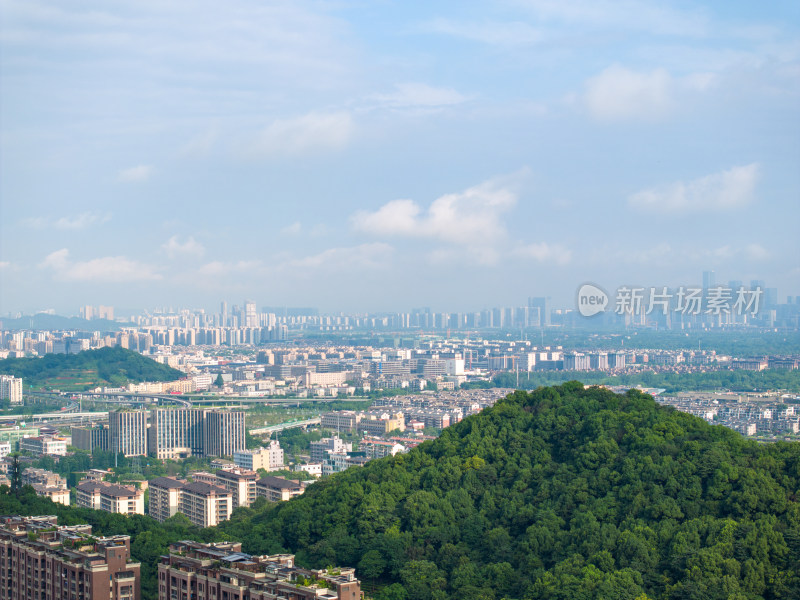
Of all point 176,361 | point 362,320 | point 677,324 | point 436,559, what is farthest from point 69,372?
point 362,320

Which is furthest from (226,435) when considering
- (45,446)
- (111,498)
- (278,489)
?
(278,489)

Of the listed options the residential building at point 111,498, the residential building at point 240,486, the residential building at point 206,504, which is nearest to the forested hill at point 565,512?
the residential building at point 206,504

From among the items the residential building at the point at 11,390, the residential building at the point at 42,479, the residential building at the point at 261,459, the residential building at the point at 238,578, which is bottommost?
the residential building at the point at 261,459

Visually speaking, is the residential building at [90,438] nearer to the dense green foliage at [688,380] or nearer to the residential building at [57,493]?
the residential building at [57,493]

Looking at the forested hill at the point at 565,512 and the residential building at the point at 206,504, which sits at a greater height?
the forested hill at the point at 565,512

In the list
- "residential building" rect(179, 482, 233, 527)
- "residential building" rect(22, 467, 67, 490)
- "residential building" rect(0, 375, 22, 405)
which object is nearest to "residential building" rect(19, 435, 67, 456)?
"residential building" rect(22, 467, 67, 490)

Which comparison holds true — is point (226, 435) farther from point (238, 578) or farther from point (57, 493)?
point (238, 578)
